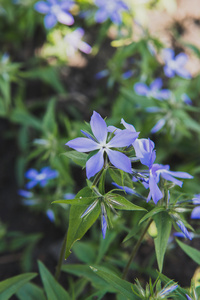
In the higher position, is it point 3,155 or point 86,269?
point 86,269

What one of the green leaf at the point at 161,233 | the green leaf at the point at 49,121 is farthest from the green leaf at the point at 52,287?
the green leaf at the point at 49,121

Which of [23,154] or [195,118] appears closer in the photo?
[23,154]

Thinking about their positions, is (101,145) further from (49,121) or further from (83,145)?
(49,121)

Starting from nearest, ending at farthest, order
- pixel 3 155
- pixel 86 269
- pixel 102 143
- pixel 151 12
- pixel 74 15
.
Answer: pixel 102 143
pixel 86 269
pixel 3 155
pixel 74 15
pixel 151 12

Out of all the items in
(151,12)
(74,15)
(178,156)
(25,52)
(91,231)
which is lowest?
(91,231)

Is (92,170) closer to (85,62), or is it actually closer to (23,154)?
(23,154)

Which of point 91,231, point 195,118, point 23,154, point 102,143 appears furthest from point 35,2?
point 102,143

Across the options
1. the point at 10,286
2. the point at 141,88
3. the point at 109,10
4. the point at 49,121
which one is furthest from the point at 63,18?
the point at 10,286
